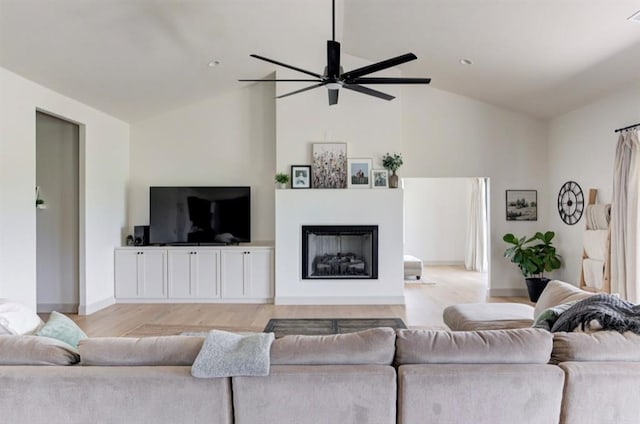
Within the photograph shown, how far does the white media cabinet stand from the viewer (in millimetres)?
5938

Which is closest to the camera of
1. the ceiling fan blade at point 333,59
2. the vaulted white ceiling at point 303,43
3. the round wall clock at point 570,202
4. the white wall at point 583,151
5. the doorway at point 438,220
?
the ceiling fan blade at point 333,59

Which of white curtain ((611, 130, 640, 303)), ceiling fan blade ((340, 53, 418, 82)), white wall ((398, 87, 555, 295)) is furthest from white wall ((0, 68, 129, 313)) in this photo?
white curtain ((611, 130, 640, 303))

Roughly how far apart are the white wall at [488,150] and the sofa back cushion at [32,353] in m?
5.45

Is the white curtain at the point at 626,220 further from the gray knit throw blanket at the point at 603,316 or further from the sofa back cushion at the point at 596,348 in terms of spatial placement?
the sofa back cushion at the point at 596,348

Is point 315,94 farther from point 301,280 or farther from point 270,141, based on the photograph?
point 301,280

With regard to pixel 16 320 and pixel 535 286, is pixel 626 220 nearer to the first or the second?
pixel 535 286

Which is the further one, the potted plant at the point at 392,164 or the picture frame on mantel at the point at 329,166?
the picture frame on mantel at the point at 329,166

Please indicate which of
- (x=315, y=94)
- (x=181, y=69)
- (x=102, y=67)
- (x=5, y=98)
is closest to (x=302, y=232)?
(x=315, y=94)

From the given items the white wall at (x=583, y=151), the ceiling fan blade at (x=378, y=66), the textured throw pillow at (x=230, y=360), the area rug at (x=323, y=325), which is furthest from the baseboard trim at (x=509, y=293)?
the textured throw pillow at (x=230, y=360)

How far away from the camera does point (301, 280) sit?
5.86m

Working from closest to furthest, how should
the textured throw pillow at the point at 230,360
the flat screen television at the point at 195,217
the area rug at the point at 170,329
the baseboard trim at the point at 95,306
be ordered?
the textured throw pillow at the point at 230,360 < the area rug at the point at 170,329 < the baseboard trim at the point at 95,306 < the flat screen television at the point at 195,217

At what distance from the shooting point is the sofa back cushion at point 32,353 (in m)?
1.73

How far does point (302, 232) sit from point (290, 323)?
56.7 inches

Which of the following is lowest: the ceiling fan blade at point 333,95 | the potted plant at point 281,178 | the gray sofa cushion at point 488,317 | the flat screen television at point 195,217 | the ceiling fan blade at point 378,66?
the gray sofa cushion at point 488,317
